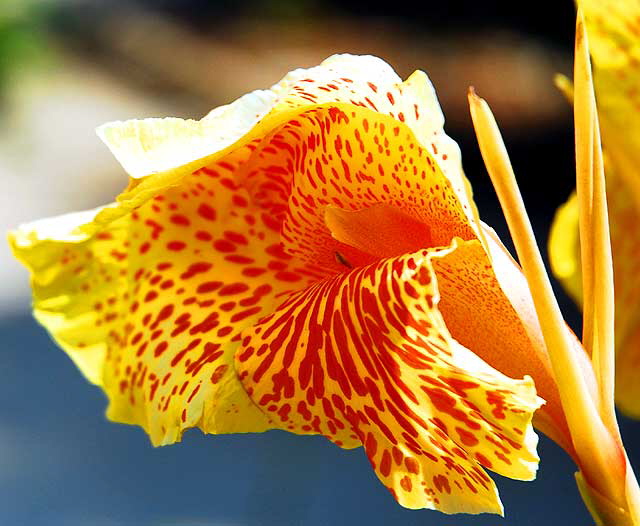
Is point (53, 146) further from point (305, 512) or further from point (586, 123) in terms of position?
point (586, 123)

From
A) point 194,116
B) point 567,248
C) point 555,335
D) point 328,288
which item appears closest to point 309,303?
point 328,288

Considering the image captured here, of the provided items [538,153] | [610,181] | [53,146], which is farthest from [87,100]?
[610,181]

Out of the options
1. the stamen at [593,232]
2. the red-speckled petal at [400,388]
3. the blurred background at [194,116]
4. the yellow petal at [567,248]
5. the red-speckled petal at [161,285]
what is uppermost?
the stamen at [593,232]

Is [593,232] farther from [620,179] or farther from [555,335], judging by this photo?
[620,179]

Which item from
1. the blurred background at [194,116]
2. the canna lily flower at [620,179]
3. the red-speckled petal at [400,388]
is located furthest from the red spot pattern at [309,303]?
the blurred background at [194,116]

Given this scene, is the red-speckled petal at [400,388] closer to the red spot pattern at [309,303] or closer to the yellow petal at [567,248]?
the red spot pattern at [309,303]

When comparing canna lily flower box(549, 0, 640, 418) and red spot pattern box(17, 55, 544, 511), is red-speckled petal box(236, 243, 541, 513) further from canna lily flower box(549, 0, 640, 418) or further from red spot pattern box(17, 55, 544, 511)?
canna lily flower box(549, 0, 640, 418)

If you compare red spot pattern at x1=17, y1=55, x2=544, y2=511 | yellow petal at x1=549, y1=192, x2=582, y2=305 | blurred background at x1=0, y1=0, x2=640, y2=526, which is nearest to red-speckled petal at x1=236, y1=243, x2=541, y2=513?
red spot pattern at x1=17, y1=55, x2=544, y2=511
